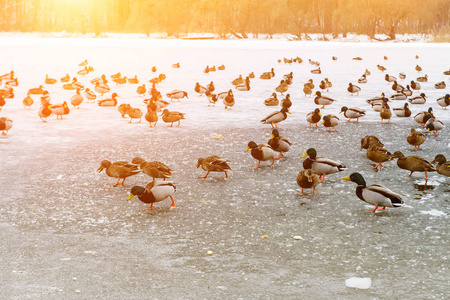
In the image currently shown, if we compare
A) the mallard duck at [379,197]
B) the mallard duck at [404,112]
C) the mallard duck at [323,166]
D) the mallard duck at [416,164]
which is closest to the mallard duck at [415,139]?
the mallard duck at [416,164]

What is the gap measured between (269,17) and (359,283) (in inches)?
2072

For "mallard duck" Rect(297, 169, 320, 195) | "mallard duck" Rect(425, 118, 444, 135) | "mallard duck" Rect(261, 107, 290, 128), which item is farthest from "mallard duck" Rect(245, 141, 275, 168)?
"mallard duck" Rect(425, 118, 444, 135)

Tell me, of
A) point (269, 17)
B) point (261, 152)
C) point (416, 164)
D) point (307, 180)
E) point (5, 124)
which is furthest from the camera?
point (269, 17)

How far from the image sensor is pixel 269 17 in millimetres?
55500

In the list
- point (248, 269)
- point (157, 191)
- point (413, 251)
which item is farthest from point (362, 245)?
point (157, 191)

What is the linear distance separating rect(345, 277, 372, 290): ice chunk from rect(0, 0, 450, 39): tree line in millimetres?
48076

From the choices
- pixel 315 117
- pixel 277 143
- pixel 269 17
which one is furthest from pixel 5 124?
pixel 269 17

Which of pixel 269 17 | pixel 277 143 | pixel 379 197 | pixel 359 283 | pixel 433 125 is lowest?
pixel 359 283

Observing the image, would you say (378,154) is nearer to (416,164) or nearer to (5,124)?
(416,164)

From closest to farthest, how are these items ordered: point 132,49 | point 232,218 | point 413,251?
point 413,251
point 232,218
point 132,49

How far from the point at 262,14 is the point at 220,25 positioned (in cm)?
464

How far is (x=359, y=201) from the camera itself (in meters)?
7.98

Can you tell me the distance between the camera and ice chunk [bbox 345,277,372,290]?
206 inches

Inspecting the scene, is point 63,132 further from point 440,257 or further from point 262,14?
point 262,14
